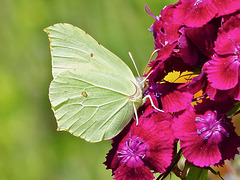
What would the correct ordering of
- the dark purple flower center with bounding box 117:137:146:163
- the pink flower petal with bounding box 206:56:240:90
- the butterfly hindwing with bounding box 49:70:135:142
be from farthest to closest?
the butterfly hindwing with bounding box 49:70:135:142 → the dark purple flower center with bounding box 117:137:146:163 → the pink flower petal with bounding box 206:56:240:90

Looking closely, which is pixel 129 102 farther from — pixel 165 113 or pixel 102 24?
pixel 102 24

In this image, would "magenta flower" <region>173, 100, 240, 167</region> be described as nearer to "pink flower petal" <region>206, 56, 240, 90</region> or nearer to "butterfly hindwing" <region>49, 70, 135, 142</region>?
"pink flower petal" <region>206, 56, 240, 90</region>

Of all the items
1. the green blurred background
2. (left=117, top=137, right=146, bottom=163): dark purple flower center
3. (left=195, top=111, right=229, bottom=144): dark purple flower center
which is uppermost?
(left=195, top=111, right=229, bottom=144): dark purple flower center

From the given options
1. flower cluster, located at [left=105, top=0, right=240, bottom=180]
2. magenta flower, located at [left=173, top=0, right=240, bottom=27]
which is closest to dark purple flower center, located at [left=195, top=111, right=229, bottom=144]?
flower cluster, located at [left=105, top=0, right=240, bottom=180]

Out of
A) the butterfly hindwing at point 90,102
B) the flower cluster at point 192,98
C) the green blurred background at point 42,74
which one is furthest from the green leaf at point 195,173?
the green blurred background at point 42,74

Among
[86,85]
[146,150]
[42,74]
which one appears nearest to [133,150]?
[146,150]

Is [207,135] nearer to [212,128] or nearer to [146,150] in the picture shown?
[212,128]

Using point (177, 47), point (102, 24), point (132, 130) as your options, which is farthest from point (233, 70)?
point (102, 24)
